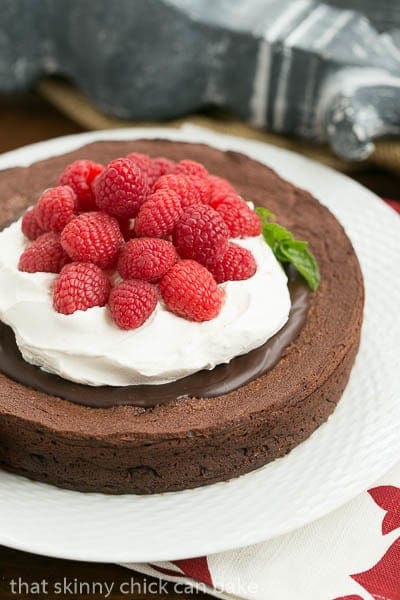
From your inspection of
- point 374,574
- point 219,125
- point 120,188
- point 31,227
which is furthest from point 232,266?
point 219,125

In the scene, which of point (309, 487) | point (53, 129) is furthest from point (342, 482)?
point (53, 129)

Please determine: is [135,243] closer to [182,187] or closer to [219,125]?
[182,187]

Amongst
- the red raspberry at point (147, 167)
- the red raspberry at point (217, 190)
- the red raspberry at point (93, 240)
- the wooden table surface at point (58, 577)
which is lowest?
the wooden table surface at point (58, 577)

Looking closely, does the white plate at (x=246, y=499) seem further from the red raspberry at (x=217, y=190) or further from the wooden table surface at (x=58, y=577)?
the red raspberry at (x=217, y=190)

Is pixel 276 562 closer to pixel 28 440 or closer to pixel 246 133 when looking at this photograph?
pixel 28 440

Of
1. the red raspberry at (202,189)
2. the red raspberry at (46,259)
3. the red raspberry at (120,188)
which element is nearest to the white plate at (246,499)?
the red raspberry at (46,259)

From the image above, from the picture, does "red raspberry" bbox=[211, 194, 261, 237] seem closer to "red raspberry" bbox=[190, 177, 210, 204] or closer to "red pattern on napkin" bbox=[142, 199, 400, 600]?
"red raspberry" bbox=[190, 177, 210, 204]

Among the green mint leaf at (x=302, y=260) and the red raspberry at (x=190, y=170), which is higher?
the red raspberry at (x=190, y=170)
